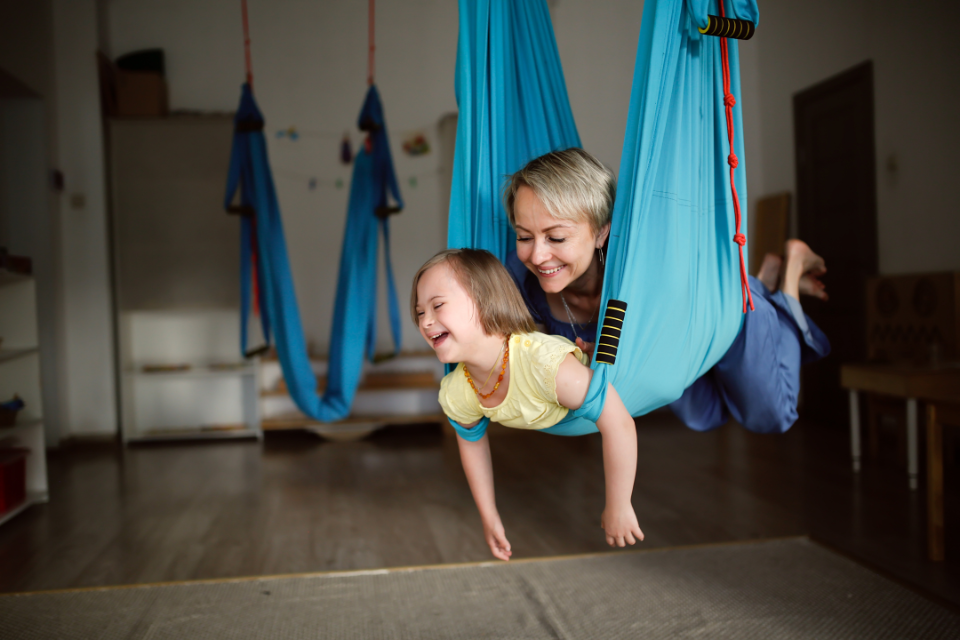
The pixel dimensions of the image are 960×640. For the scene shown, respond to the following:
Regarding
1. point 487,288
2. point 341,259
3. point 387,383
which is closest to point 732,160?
point 487,288

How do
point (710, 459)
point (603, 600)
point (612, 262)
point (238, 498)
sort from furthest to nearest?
point (710, 459) < point (238, 498) < point (603, 600) < point (612, 262)

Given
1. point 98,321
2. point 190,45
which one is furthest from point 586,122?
point 98,321

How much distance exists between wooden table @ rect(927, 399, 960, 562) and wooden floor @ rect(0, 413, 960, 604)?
0.05 m

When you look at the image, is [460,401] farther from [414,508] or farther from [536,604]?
[414,508]

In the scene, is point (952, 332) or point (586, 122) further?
point (586, 122)

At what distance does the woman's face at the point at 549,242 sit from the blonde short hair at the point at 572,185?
0.01 m

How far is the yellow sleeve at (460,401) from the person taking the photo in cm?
111

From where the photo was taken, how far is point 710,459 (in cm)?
316

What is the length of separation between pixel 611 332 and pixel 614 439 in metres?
0.16

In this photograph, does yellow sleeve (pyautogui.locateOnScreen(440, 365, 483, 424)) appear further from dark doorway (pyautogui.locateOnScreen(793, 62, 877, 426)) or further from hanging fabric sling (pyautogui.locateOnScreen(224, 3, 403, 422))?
dark doorway (pyautogui.locateOnScreen(793, 62, 877, 426))

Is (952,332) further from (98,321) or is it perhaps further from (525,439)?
(98,321)

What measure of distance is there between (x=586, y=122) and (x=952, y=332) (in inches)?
80.3

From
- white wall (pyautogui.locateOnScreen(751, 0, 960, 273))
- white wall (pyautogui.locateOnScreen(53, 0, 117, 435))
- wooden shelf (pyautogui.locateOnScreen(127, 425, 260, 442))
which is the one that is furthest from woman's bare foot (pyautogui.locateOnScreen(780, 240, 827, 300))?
white wall (pyautogui.locateOnScreen(53, 0, 117, 435))

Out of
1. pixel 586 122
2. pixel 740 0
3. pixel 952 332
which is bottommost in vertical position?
pixel 952 332
